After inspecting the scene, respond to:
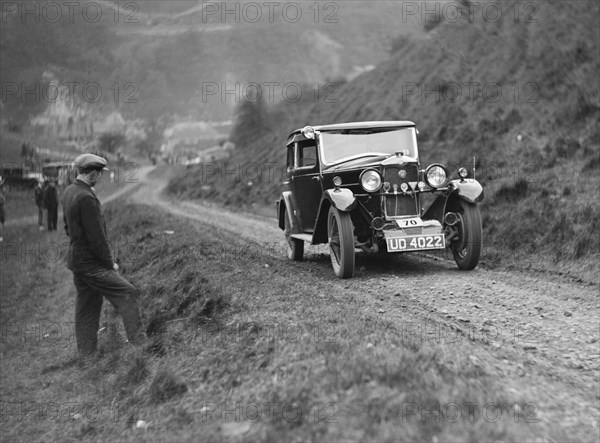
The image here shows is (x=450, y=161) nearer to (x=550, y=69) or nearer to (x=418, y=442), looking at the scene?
(x=550, y=69)

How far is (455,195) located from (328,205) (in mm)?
1858

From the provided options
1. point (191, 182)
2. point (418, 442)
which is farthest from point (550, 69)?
point (191, 182)

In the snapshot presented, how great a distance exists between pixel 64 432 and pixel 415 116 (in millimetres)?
18684

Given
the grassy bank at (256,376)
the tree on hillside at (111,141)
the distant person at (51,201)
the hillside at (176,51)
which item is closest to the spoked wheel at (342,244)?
the grassy bank at (256,376)

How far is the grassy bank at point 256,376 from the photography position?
3143 millimetres

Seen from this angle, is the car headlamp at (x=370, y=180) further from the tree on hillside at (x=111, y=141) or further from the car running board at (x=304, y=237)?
the tree on hillside at (x=111, y=141)

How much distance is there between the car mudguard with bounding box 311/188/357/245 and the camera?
7898 millimetres

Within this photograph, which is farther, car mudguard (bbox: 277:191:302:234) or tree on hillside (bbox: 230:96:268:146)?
tree on hillside (bbox: 230:96:268:146)

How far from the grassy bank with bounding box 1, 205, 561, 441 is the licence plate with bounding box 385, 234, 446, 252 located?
3.06ft

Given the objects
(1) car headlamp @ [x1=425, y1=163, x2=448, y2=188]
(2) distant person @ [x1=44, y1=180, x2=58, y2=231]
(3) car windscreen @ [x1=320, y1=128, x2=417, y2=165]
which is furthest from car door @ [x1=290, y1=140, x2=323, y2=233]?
(2) distant person @ [x1=44, y1=180, x2=58, y2=231]

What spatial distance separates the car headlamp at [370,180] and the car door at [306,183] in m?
1.06

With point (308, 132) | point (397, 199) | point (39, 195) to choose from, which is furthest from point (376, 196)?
point (39, 195)

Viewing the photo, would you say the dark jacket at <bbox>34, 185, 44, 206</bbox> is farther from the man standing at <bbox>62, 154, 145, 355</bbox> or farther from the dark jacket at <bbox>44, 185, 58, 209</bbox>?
the man standing at <bbox>62, 154, 145, 355</bbox>

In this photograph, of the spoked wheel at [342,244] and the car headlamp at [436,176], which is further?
the car headlamp at [436,176]
